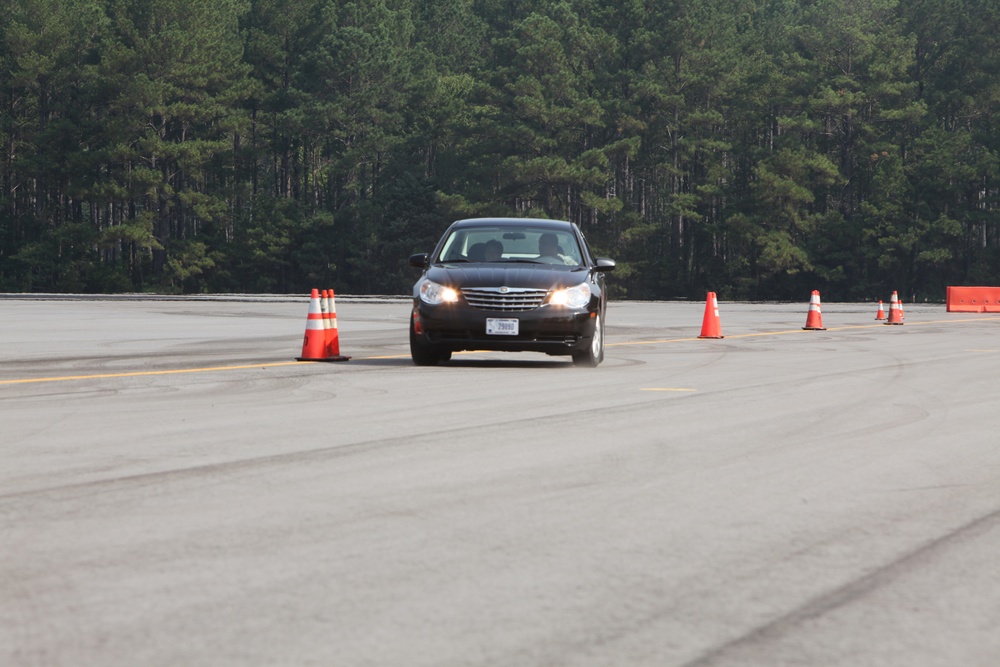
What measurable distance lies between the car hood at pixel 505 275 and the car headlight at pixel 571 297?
2.8 inches

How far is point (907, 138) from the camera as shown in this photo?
294ft

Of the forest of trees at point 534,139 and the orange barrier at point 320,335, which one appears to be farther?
the forest of trees at point 534,139

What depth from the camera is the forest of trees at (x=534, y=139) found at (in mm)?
83438

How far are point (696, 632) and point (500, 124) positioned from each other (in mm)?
80120

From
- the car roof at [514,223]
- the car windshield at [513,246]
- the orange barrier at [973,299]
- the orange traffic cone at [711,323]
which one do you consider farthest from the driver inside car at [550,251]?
the orange barrier at [973,299]

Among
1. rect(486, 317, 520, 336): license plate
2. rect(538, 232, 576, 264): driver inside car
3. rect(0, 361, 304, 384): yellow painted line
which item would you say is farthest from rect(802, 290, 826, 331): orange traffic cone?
rect(0, 361, 304, 384): yellow painted line

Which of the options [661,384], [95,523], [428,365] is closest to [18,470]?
[95,523]

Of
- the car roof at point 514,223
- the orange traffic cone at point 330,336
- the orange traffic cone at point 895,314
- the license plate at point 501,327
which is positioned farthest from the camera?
the orange traffic cone at point 895,314

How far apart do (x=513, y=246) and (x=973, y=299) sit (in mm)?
32646

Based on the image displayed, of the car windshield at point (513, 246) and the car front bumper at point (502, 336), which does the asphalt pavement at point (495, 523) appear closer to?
the car front bumper at point (502, 336)

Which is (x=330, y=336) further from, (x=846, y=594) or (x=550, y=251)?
(x=846, y=594)

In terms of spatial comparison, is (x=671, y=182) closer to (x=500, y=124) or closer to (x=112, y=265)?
(x=500, y=124)

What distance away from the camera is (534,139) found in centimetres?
8362

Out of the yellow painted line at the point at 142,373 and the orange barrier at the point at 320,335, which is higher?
the orange barrier at the point at 320,335
